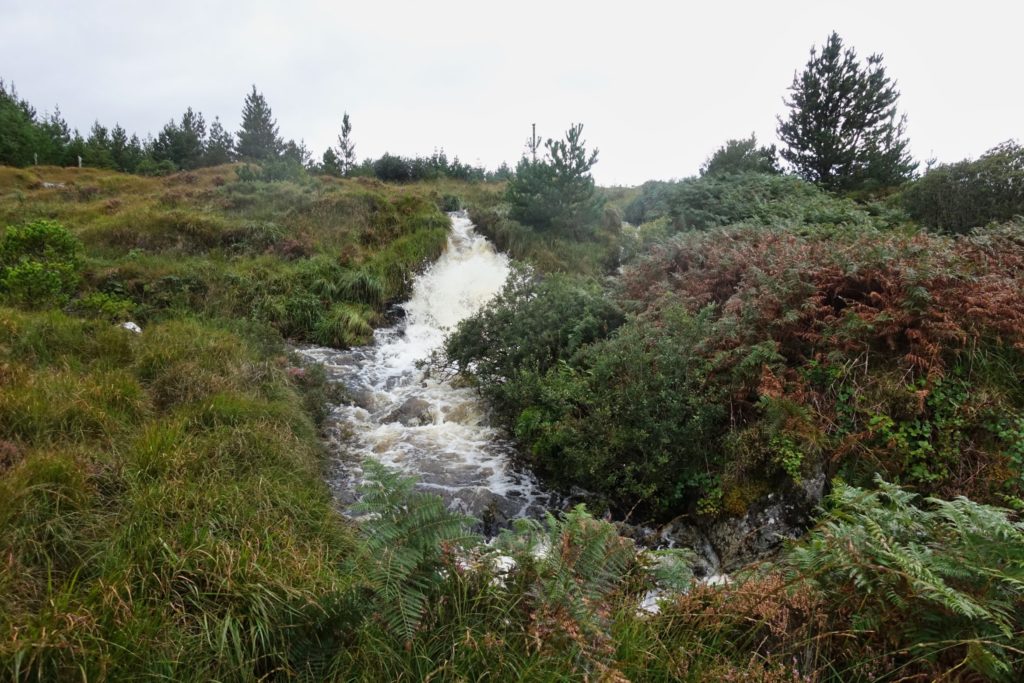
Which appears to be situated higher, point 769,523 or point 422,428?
point 769,523

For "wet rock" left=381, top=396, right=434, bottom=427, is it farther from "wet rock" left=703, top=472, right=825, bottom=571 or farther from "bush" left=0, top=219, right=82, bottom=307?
"bush" left=0, top=219, right=82, bottom=307

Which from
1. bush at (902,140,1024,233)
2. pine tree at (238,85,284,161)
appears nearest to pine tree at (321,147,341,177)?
pine tree at (238,85,284,161)

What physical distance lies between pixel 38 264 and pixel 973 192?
53.7ft

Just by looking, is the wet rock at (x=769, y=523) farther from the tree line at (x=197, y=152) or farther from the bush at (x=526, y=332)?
the tree line at (x=197, y=152)

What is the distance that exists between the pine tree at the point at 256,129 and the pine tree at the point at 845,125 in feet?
99.4

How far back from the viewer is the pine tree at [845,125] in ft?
54.2

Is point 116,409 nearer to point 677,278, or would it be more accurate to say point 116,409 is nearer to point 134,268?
point 134,268

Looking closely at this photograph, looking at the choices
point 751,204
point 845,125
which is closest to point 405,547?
point 751,204

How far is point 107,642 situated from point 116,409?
3.67 m

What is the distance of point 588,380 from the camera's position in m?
6.40

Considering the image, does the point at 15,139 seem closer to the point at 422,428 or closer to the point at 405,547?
the point at 422,428

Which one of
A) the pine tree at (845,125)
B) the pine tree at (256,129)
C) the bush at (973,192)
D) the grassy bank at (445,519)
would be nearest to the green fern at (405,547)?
the grassy bank at (445,519)

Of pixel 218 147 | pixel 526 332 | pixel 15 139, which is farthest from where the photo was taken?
pixel 218 147

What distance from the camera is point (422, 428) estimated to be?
25.7 feet
